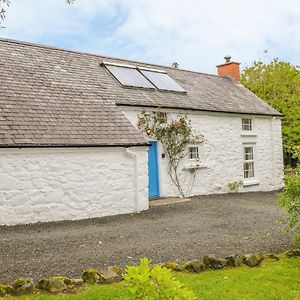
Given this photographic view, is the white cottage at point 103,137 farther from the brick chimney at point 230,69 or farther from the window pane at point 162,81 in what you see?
the brick chimney at point 230,69

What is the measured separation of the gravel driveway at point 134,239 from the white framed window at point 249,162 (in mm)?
6823

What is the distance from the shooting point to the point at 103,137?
11836mm

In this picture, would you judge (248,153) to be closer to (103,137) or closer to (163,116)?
(163,116)

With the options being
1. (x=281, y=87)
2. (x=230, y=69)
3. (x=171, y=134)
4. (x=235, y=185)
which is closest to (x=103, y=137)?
(x=171, y=134)

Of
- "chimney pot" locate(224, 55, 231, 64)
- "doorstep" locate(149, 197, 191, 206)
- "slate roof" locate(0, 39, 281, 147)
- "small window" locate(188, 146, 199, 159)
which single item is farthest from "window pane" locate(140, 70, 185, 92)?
"chimney pot" locate(224, 55, 231, 64)

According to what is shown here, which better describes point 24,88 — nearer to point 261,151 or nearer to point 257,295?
point 257,295

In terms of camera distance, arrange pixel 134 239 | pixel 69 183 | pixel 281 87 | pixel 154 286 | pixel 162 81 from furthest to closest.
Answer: pixel 281 87 < pixel 162 81 < pixel 69 183 < pixel 134 239 < pixel 154 286

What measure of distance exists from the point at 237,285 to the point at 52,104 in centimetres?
867

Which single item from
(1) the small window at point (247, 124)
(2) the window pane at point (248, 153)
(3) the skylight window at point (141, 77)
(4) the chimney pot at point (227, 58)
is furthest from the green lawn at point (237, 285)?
(4) the chimney pot at point (227, 58)

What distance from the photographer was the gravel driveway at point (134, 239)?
6.50m

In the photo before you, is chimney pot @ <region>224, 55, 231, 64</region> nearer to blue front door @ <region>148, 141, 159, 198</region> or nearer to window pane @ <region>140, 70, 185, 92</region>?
window pane @ <region>140, 70, 185, 92</region>

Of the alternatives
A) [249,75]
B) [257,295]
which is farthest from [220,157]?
[249,75]

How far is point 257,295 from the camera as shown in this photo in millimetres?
5016

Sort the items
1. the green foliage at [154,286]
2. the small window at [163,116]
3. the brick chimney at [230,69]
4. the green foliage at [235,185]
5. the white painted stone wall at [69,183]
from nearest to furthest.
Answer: the green foliage at [154,286], the white painted stone wall at [69,183], the small window at [163,116], the green foliage at [235,185], the brick chimney at [230,69]
